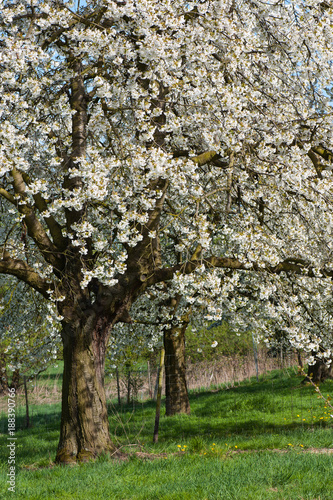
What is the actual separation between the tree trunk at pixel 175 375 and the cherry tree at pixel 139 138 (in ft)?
15.2

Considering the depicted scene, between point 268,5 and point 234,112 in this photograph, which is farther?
point 268,5

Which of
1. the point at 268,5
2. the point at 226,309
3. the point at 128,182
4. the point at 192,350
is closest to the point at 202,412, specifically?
the point at 226,309

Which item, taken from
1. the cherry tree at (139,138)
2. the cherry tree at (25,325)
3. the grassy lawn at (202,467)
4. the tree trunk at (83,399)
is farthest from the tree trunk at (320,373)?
the tree trunk at (83,399)

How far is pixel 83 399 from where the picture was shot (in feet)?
21.8

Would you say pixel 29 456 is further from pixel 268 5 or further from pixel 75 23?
pixel 268 5

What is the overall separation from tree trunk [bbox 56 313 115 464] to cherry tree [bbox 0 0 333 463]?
2 centimetres

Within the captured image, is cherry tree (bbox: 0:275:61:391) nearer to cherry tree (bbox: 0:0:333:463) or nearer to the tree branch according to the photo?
cherry tree (bbox: 0:0:333:463)

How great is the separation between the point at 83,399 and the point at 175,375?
5257mm

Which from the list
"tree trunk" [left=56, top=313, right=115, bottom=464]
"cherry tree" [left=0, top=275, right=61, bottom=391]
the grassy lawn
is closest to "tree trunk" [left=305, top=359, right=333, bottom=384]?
the grassy lawn

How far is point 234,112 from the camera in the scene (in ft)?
19.8

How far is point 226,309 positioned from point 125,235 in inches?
166

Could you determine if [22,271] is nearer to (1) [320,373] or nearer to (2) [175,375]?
(2) [175,375]

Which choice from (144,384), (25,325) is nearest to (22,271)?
(25,325)

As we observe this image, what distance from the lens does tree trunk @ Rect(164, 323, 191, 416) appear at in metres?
11.6
